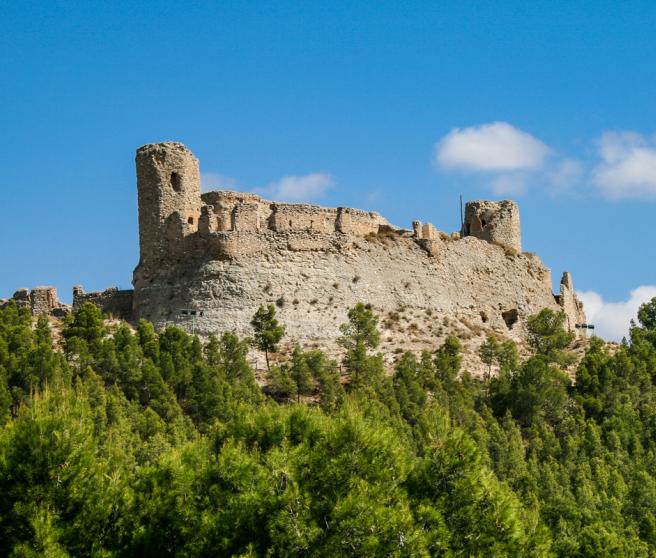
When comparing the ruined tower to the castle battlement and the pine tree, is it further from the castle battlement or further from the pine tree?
the pine tree

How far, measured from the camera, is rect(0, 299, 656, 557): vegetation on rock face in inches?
1082

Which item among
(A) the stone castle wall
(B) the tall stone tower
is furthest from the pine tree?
(B) the tall stone tower

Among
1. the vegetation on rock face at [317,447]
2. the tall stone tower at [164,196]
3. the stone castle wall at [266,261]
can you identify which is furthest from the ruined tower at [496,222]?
the tall stone tower at [164,196]

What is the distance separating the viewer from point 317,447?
96.5 ft

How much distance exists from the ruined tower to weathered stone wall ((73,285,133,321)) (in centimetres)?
1619

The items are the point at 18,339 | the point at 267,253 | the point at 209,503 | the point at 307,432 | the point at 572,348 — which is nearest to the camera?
the point at 209,503

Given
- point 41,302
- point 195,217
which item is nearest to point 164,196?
point 195,217

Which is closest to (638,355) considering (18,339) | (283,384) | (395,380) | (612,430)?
(612,430)

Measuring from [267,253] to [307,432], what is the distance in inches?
850

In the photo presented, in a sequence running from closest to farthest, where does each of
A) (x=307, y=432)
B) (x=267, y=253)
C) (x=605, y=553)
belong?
(x=307, y=432), (x=605, y=553), (x=267, y=253)

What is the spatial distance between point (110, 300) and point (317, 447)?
2541 centimetres

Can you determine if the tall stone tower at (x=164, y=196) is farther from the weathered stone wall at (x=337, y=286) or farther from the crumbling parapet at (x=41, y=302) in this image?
the crumbling parapet at (x=41, y=302)

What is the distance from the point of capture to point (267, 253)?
169 ft

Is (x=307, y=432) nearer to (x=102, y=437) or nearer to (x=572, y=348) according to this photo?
(x=102, y=437)
